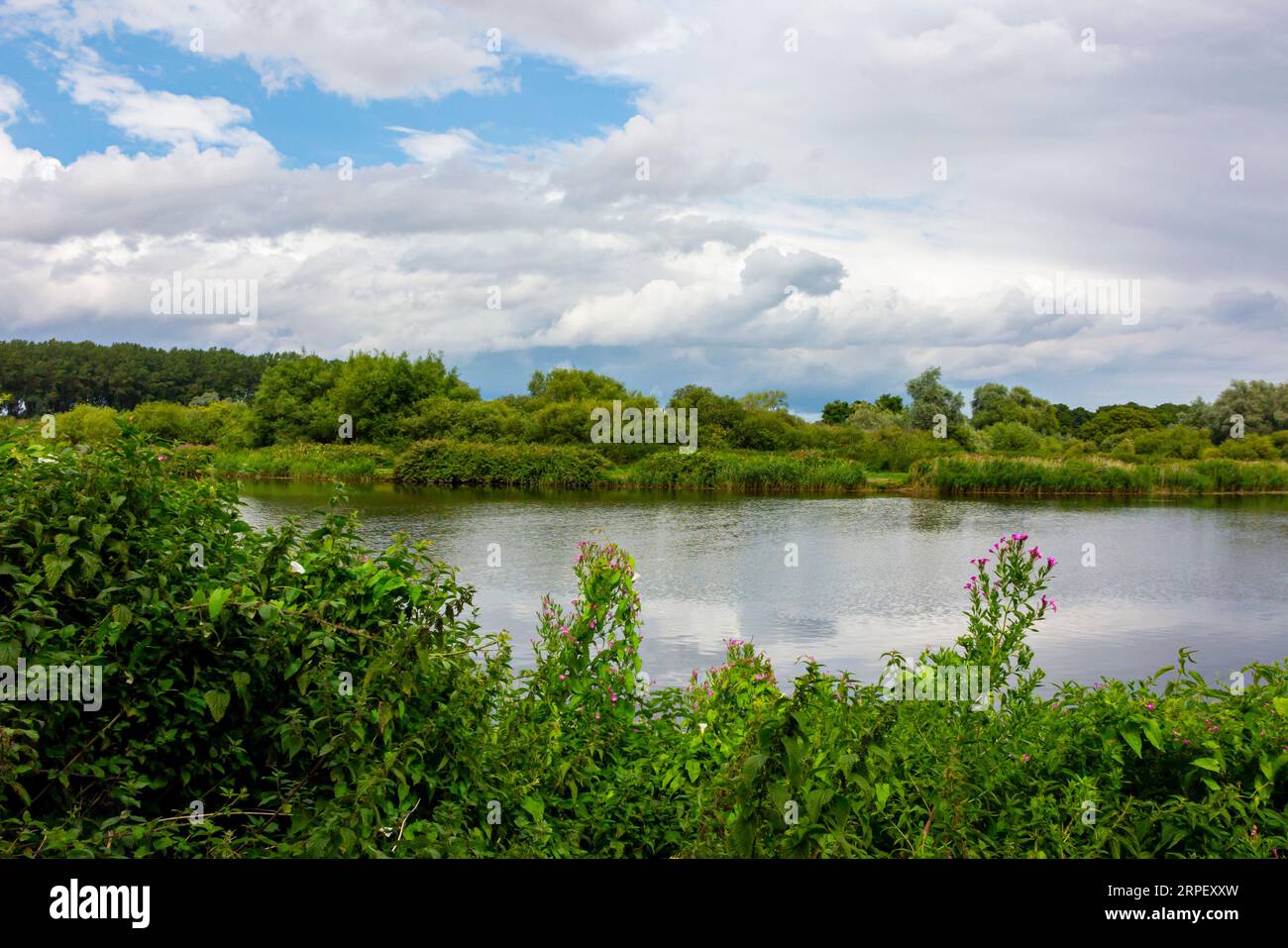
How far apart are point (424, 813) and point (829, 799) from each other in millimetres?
1710

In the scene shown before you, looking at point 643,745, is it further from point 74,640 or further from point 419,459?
point 419,459

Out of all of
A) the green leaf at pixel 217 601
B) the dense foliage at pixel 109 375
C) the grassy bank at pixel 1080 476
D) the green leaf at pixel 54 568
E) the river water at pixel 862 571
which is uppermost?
the dense foliage at pixel 109 375

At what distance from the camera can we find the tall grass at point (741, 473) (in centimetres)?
4162

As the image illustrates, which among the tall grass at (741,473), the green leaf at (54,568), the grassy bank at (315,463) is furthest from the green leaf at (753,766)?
the grassy bank at (315,463)

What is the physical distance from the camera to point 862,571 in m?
17.4

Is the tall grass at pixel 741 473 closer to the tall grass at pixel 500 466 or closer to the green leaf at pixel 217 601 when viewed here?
the tall grass at pixel 500 466

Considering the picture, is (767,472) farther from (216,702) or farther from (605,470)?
(216,702)

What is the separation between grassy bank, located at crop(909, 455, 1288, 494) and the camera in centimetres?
3956

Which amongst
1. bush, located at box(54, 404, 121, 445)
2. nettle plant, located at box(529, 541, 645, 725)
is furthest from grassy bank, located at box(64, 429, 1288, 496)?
nettle plant, located at box(529, 541, 645, 725)

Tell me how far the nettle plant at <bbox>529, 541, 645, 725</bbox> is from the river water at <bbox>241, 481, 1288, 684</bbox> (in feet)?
9.59

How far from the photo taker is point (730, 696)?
5.49 m

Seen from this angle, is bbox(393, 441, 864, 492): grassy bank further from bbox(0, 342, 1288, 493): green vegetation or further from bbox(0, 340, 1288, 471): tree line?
bbox(0, 340, 1288, 471): tree line

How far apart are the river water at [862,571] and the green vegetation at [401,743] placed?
3.17ft
